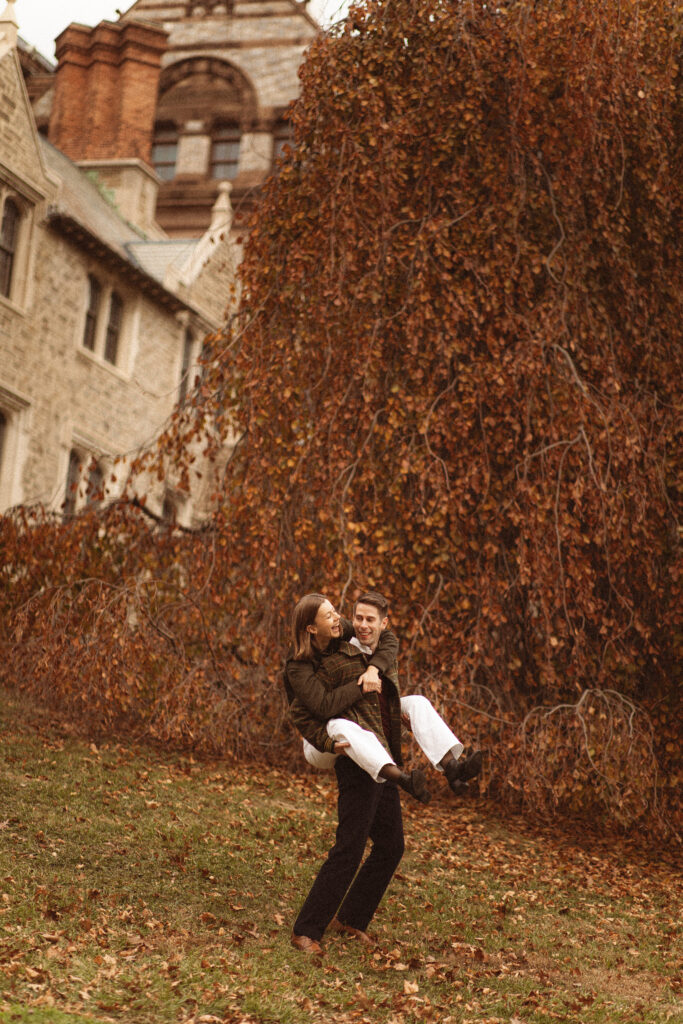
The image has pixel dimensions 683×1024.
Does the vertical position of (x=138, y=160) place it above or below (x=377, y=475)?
above

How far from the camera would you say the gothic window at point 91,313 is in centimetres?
2020

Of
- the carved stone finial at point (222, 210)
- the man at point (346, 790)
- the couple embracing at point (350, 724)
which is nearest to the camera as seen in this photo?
the couple embracing at point (350, 724)

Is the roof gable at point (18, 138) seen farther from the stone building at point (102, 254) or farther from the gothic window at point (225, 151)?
the gothic window at point (225, 151)

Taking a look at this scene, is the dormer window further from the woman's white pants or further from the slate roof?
the woman's white pants

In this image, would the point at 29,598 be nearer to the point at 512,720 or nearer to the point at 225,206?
the point at 512,720

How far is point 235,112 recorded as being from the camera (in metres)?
35.0

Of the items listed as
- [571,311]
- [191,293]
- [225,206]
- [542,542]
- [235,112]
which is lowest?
[542,542]

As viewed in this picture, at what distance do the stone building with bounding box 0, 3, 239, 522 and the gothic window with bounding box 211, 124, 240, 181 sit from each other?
12.1 m

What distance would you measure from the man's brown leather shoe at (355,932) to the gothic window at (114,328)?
51.1ft

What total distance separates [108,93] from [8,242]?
10369mm

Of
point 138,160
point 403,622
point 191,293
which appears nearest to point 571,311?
point 403,622

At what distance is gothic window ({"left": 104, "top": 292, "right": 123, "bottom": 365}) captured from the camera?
20.9 metres

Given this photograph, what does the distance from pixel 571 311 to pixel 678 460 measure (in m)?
1.50

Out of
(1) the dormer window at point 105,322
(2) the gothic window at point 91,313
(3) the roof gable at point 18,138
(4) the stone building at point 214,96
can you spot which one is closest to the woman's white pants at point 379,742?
(3) the roof gable at point 18,138
